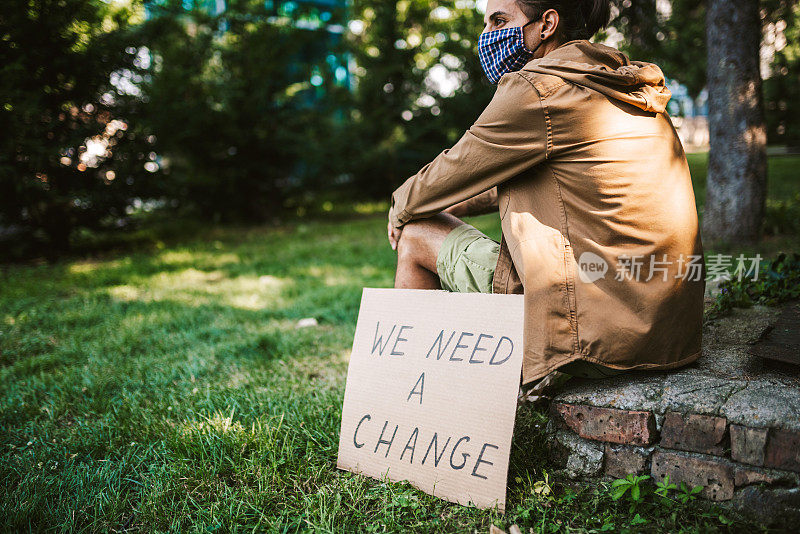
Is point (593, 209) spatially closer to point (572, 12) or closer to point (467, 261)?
point (467, 261)

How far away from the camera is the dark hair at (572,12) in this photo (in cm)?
173

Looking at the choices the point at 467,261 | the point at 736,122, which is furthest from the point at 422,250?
the point at 736,122

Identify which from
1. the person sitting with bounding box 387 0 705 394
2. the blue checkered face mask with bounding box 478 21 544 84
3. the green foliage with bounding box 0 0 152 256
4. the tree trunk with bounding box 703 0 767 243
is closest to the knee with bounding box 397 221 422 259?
the person sitting with bounding box 387 0 705 394

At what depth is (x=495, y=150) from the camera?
1597 millimetres

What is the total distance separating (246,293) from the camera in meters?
4.13

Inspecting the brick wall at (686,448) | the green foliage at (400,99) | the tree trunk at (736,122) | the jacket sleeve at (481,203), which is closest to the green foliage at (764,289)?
the brick wall at (686,448)

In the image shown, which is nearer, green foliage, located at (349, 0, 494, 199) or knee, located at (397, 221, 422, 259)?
knee, located at (397, 221, 422, 259)

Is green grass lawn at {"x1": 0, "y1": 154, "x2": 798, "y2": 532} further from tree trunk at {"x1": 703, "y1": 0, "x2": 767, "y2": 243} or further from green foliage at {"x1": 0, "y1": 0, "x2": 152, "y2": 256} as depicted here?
tree trunk at {"x1": 703, "y1": 0, "x2": 767, "y2": 243}

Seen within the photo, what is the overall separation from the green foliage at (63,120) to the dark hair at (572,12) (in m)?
5.01

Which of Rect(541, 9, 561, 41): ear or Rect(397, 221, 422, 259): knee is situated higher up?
Rect(541, 9, 561, 41): ear

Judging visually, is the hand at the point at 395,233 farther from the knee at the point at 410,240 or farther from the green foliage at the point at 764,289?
the green foliage at the point at 764,289

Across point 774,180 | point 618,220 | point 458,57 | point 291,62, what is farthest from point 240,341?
point 774,180

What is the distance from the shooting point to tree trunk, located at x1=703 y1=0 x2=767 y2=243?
145 inches

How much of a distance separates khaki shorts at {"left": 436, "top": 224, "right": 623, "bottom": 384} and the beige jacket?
245 mm
